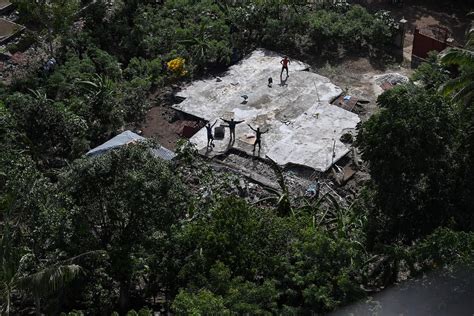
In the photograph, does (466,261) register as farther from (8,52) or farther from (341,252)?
(8,52)

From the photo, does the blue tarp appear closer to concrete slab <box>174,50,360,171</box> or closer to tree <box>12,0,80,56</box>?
concrete slab <box>174,50,360,171</box>

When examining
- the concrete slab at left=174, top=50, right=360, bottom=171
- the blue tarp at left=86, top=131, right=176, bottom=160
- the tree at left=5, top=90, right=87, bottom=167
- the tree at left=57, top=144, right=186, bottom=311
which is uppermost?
the tree at left=57, top=144, right=186, bottom=311

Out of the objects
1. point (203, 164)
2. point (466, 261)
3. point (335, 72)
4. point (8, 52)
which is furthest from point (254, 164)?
point (8, 52)

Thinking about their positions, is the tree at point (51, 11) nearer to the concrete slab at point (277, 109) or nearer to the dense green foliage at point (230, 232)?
the concrete slab at point (277, 109)

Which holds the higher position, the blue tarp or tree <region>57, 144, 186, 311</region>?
tree <region>57, 144, 186, 311</region>

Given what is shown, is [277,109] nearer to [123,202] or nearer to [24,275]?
[123,202]

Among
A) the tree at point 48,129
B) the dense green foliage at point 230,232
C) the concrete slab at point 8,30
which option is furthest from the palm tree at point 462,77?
the concrete slab at point 8,30

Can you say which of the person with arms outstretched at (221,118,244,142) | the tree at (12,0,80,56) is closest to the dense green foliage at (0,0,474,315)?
the person with arms outstretched at (221,118,244,142)
